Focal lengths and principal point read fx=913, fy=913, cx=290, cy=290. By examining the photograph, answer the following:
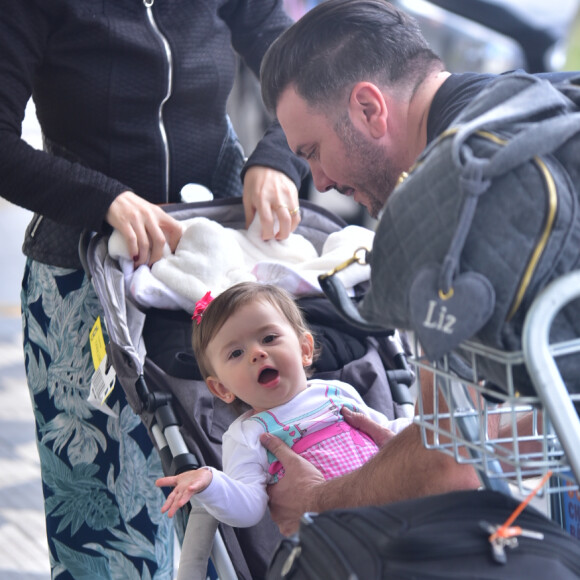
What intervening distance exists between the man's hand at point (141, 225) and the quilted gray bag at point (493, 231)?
1.08 meters

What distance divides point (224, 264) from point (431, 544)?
1.18 m

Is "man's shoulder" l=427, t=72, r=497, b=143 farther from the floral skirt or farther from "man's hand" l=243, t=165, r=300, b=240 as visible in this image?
the floral skirt

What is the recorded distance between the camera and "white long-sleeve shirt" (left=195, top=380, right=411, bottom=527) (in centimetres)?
177

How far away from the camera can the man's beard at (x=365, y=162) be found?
6.11ft

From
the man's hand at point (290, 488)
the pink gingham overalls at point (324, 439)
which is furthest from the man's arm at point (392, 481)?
the pink gingham overalls at point (324, 439)

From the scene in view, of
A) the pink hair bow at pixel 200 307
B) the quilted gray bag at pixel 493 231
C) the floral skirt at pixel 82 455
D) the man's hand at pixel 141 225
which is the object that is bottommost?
the floral skirt at pixel 82 455

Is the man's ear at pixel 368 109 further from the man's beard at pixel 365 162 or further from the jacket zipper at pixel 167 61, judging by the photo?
the jacket zipper at pixel 167 61

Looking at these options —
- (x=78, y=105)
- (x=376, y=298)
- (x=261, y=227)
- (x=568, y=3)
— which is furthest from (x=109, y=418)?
(x=568, y=3)

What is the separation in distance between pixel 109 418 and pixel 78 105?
2.59ft

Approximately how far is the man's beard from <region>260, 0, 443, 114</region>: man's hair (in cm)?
7

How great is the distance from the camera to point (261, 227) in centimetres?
230

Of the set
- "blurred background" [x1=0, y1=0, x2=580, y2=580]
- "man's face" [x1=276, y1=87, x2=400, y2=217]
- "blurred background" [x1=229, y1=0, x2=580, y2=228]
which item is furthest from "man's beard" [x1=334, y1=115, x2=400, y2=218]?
"blurred background" [x1=229, y1=0, x2=580, y2=228]

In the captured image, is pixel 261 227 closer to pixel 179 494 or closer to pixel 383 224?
pixel 179 494

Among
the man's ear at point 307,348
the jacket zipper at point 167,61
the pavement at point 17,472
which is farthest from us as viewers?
the pavement at point 17,472
